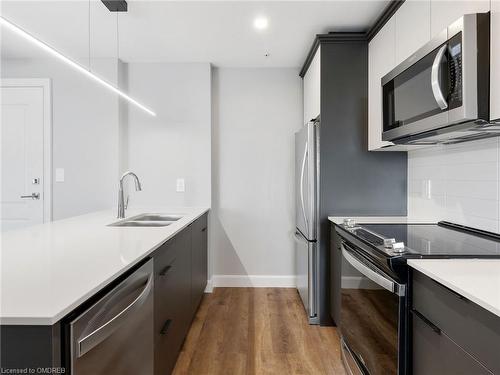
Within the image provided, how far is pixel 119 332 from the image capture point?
1.13 metres

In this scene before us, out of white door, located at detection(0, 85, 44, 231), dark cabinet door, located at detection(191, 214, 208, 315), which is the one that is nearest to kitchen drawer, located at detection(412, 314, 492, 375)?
dark cabinet door, located at detection(191, 214, 208, 315)

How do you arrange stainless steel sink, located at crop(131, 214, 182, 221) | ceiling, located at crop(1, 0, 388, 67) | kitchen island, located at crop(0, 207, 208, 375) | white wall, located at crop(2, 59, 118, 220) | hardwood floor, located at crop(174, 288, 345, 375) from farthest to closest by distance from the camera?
1. white wall, located at crop(2, 59, 118, 220)
2. stainless steel sink, located at crop(131, 214, 182, 221)
3. ceiling, located at crop(1, 0, 388, 67)
4. hardwood floor, located at crop(174, 288, 345, 375)
5. kitchen island, located at crop(0, 207, 208, 375)

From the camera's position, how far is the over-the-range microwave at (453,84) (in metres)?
1.27

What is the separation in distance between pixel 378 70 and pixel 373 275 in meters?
1.60

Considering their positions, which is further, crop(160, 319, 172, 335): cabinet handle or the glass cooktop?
crop(160, 319, 172, 335): cabinet handle

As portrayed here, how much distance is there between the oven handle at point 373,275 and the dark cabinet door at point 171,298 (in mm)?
1009

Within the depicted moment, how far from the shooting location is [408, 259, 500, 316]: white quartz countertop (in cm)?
87

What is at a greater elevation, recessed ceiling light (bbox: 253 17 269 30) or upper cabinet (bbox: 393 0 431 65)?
recessed ceiling light (bbox: 253 17 269 30)

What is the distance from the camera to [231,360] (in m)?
2.19

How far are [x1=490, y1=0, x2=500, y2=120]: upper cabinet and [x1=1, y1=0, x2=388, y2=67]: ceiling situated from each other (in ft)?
3.85

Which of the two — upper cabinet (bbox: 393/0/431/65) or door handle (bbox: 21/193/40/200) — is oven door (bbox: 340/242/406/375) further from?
door handle (bbox: 21/193/40/200)

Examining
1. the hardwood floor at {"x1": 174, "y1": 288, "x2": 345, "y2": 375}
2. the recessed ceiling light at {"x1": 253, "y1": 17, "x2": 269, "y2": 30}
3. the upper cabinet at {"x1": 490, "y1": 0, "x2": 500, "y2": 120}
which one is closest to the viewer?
the upper cabinet at {"x1": 490, "y1": 0, "x2": 500, "y2": 120}

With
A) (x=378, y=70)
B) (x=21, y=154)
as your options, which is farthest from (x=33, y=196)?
(x=378, y=70)

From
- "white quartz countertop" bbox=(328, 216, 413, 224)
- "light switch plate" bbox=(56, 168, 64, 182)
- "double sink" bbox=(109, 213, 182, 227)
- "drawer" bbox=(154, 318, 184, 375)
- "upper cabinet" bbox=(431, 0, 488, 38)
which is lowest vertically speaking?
"drawer" bbox=(154, 318, 184, 375)
